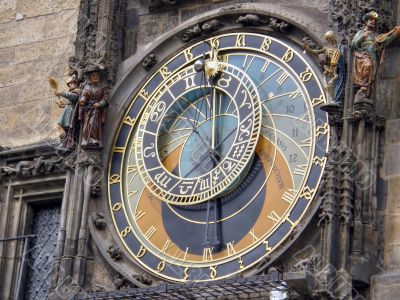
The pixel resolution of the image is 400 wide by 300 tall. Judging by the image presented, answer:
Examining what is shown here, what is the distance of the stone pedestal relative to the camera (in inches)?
527

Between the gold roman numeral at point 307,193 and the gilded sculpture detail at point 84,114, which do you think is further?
the gilded sculpture detail at point 84,114

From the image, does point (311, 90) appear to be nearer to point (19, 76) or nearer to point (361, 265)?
point (361, 265)

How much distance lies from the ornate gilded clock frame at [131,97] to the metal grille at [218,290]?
0.23 m

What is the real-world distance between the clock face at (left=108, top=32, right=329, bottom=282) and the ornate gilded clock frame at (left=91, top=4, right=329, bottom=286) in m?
0.06

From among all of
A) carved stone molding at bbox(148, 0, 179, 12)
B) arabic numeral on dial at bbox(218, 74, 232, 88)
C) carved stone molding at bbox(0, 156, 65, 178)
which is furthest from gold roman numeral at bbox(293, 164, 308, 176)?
carved stone molding at bbox(0, 156, 65, 178)

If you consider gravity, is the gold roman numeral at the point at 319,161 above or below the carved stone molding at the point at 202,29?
below

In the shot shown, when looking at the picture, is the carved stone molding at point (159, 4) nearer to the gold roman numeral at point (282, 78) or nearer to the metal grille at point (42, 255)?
the gold roman numeral at point (282, 78)

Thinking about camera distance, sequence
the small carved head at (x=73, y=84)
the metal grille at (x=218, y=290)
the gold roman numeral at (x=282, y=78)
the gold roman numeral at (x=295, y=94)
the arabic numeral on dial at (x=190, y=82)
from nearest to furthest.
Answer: the metal grille at (x=218, y=290)
the gold roman numeral at (x=295, y=94)
the gold roman numeral at (x=282, y=78)
the arabic numeral on dial at (x=190, y=82)
the small carved head at (x=73, y=84)

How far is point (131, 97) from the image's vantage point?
15.5 meters

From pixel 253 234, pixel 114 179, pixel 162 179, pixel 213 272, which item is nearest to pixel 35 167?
pixel 114 179

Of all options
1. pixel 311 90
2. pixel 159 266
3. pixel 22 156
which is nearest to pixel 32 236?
pixel 22 156

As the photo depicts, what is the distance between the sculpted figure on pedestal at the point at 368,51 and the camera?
13.9m

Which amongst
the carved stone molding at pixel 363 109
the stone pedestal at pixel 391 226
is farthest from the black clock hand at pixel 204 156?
the stone pedestal at pixel 391 226

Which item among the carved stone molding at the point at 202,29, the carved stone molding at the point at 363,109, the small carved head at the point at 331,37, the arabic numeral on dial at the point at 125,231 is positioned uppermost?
the carved stone molding at the point at 202,29
